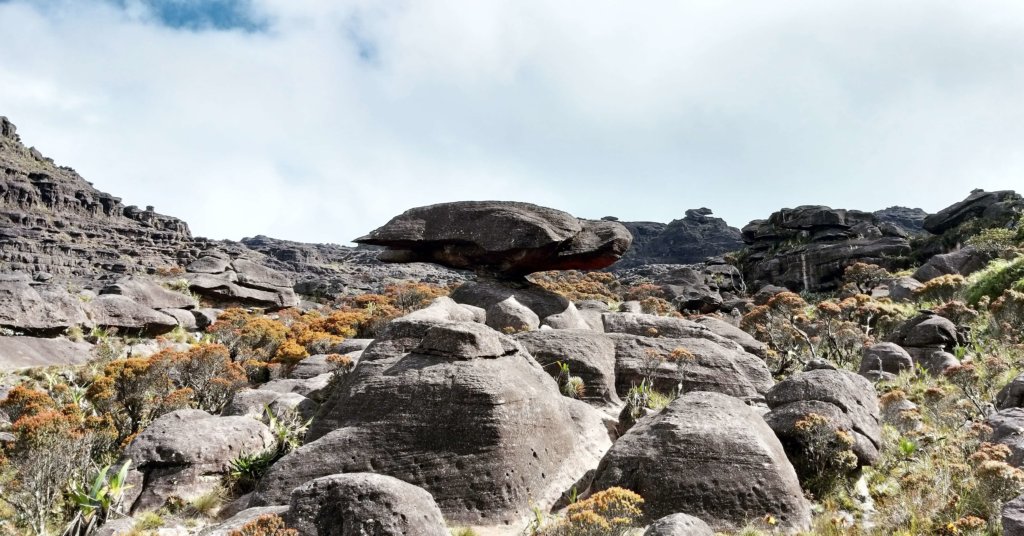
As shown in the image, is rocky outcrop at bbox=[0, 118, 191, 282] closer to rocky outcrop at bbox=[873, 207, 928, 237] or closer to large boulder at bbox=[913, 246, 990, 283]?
large boulder at bbox=[913, 246, 990, 283]

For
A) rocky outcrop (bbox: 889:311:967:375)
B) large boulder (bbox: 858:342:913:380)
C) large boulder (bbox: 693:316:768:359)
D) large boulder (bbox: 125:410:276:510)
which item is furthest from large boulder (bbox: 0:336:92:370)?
rocky outcrop (bbox: 889:311:967:375)

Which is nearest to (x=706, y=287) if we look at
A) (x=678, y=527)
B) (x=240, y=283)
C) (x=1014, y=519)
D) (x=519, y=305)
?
(x=519, y=305)

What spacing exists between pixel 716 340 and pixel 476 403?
37.4ft

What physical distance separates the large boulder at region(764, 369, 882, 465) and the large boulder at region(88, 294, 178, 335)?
2353cm

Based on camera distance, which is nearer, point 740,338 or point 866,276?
point 740,338

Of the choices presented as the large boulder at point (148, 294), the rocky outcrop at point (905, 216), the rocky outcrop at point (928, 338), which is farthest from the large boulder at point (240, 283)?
the rocky outcrop at point (905, 216)

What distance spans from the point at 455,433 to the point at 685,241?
5202 inches

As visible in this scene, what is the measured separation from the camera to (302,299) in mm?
43188

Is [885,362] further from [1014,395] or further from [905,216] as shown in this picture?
[905,216]

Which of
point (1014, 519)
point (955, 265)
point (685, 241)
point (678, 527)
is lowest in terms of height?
point (678, 527)

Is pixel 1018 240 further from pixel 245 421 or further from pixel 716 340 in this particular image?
pixel 245 421

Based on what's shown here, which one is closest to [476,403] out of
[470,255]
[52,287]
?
[470,255]

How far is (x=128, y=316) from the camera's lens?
80.3 ft

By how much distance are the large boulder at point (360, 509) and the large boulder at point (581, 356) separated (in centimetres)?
803
